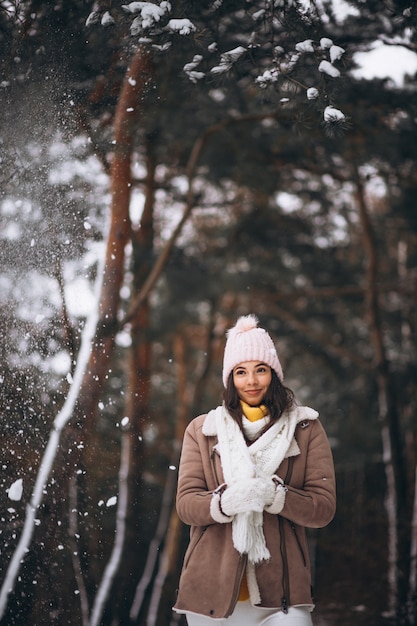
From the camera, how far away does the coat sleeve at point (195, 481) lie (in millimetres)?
2305

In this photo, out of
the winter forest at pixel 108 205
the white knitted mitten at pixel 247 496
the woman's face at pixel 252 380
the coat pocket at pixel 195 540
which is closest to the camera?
the white knitted mitten at pixel 247 496

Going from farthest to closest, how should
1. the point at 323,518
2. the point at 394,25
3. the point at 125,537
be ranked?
the point at 125,537 → the point at 394,25 → the point at 323,518

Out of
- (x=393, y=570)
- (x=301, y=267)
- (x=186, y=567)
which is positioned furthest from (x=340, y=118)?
(x=301, y=267)

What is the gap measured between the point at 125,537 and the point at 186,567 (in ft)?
14.1

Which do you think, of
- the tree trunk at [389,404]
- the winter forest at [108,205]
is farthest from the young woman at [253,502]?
the tree trunk at [389,404]

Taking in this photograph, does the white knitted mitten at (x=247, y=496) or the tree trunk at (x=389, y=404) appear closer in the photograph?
the white knitted mitten at (x=247, y=496)

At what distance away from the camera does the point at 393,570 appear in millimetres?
7395

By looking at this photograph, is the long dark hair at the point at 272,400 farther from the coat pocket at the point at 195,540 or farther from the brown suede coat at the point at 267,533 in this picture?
the coat pocket at the point at 195,540

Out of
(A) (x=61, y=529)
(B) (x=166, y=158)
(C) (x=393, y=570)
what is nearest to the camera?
(A) (x=61, y=529)

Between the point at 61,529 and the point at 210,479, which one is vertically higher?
the point at 210,479

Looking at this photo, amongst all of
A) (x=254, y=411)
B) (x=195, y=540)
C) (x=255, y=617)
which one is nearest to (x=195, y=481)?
(x=195, y=540)

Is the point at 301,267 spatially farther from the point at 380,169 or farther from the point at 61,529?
the point at 61,529

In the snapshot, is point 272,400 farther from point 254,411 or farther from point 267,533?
Result: point 267,533

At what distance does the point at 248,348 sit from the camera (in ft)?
8.25
